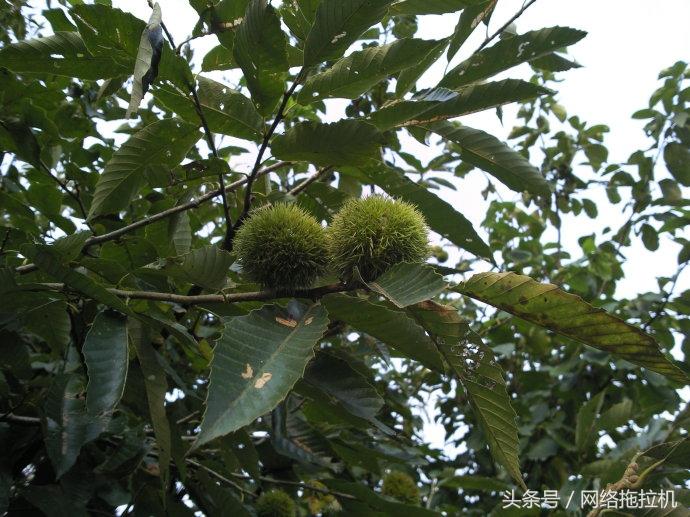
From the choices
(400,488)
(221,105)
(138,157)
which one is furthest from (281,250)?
(400,488)

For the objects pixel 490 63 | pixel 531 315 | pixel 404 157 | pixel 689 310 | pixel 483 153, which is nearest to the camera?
pixel 531 315

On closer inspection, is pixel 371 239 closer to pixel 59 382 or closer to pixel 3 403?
pixel 59 382

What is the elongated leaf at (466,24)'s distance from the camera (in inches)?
52.7

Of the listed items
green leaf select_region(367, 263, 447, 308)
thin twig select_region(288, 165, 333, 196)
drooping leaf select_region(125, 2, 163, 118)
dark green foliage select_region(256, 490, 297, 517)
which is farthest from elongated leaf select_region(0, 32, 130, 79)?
dark green foliage select_region(256, 490, 297, 517)

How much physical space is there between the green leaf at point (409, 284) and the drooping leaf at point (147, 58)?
0.48 meters

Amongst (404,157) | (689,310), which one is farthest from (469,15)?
(689,310)

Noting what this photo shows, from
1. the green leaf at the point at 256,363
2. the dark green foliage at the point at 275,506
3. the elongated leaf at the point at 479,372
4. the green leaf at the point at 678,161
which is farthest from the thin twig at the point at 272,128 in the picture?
the green leaf at the point at 678,161

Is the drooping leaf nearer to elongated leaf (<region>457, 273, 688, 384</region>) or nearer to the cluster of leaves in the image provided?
the cluster of leaves

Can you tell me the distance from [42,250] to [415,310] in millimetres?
699

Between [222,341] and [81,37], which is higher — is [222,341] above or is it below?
below

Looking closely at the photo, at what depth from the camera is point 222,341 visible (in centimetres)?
93

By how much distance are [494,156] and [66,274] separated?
96 centimetres

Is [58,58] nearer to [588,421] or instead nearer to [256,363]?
[256,363]

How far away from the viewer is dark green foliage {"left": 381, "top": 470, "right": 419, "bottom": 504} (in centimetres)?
261
